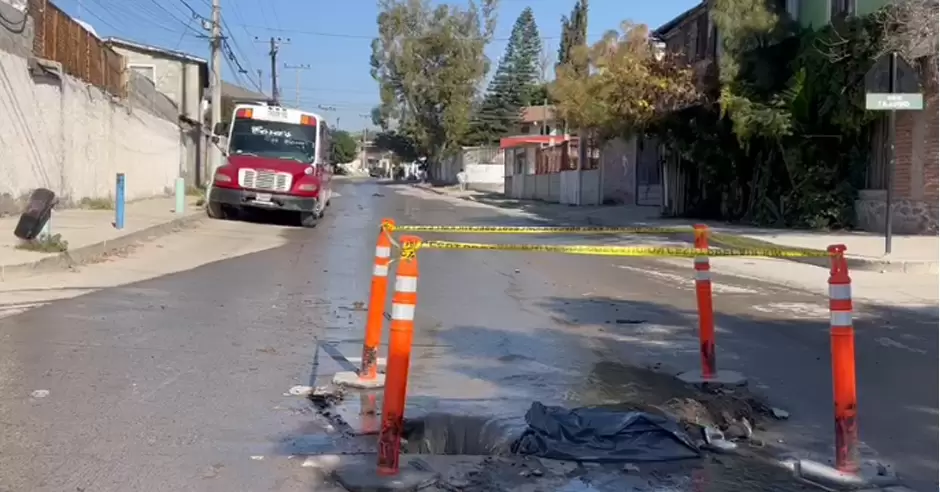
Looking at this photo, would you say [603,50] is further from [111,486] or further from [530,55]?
[530,55]

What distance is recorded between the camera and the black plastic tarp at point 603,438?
18.4ft

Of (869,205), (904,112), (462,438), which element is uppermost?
(904,112)

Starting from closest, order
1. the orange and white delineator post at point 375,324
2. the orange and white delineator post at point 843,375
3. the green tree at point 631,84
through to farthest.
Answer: the orange and white delineator post at point 843,375 → the orange and white delineator post at point 375,324 → the green tree at point 631,84

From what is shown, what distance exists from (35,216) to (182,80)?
34.1m

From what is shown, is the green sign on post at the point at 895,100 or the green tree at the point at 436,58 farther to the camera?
the green tree at the point at 436,58

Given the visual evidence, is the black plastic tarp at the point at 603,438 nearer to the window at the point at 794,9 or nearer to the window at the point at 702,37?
the window at the point at 794,9

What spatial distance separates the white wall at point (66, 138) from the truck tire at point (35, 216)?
19.4ft

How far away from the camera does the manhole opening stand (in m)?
6.00

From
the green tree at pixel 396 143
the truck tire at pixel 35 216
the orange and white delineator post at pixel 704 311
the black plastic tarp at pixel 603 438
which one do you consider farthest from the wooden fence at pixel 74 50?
the green tree at pixel 396 143

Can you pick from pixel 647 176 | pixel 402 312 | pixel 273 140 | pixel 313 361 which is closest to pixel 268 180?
pixel 273 140

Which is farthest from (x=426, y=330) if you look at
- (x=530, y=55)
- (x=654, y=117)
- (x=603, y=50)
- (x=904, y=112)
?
(x=530, y=55)

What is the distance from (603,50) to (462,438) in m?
24.9

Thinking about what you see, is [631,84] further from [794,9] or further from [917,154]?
[917,154]

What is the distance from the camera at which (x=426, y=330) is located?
32.5 feet
